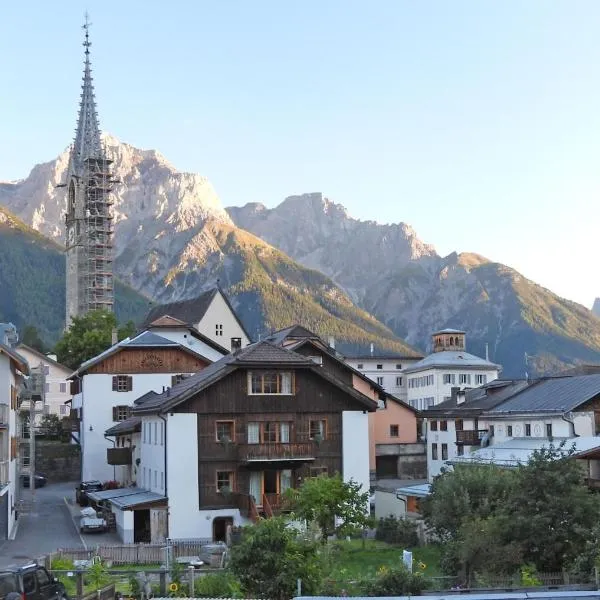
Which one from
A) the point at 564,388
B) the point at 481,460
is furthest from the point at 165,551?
the point at 564,388

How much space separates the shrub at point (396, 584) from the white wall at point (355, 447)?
87.1 feet

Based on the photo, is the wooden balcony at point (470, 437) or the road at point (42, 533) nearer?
the road at point (42, 533)

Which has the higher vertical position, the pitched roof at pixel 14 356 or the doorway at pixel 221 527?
the pitched roof at pixel 14 356

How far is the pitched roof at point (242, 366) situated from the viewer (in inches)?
2062

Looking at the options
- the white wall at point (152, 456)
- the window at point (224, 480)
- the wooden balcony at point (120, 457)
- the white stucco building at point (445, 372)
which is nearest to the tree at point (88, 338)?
the white stucco building at point (445, 372)

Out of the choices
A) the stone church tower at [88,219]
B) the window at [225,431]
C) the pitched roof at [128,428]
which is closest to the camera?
the window at [225,431]

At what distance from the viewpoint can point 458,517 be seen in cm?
4066

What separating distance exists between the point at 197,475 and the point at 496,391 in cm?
3543

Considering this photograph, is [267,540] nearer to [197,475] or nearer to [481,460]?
[197,475]

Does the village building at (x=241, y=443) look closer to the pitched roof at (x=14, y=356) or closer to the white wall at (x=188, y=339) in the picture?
the pitched roof at (x=14, y=356)

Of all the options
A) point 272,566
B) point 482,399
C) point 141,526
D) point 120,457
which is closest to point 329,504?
point 141,526

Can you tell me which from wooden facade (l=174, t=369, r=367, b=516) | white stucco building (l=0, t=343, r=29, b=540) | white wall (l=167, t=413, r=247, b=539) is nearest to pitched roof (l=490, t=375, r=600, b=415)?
wooden facade (l=174, t=369, r=367, b=516)

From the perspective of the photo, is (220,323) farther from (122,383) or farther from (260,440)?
(260,440)

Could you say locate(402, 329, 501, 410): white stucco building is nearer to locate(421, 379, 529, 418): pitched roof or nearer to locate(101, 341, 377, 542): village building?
locate(421, 379, 529, 418): pitched roof
